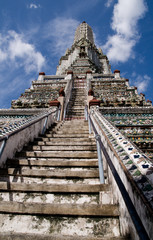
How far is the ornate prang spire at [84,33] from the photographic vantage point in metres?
37.6

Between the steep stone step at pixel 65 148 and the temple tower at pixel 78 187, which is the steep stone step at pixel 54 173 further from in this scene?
the steep stone step at pixel 65 148

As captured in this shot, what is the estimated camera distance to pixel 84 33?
38.3 m

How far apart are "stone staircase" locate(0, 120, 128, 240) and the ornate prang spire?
3941 cm

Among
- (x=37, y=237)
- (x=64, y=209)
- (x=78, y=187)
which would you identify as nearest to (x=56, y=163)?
(x=78, y=187)

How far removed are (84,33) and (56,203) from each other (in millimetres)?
42554

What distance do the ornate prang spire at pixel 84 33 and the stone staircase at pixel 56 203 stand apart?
129 ft

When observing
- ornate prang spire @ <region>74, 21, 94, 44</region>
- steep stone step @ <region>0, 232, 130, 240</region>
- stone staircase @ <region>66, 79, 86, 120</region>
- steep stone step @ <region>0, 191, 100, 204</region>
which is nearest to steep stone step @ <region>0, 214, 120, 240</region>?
steep stone step @ <region>0, 232, 130, 240</region>

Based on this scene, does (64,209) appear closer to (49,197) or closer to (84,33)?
(49,197)

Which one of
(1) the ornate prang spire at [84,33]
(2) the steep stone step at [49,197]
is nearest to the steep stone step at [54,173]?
(2) the steep stone step at [49,197]

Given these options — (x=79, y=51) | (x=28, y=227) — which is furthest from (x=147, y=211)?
(x=79, y=51)

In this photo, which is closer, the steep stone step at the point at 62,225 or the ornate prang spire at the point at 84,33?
the steep stone step at the point at 62,225

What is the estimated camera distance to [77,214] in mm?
2086

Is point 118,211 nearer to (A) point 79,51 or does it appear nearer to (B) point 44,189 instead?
(B) point 44,189

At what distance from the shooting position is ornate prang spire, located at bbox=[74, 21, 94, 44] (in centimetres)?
3757
